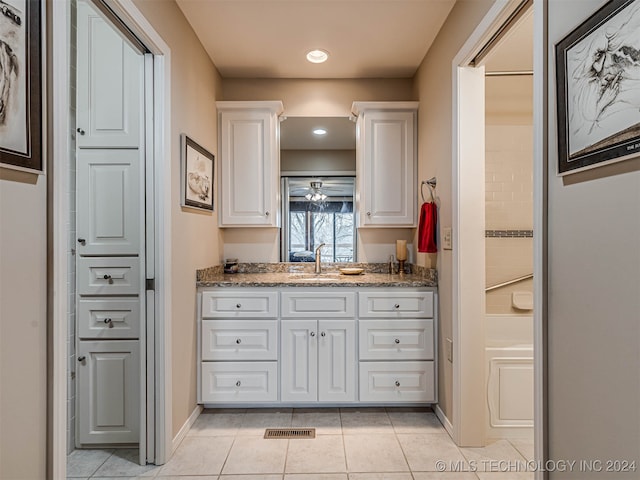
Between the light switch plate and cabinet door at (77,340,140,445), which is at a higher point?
the light switch plate

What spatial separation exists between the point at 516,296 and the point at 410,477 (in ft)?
4.42

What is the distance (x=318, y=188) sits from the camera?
3121 mm

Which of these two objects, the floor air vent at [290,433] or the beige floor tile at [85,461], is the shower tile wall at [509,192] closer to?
the floor air vent at [290,433]

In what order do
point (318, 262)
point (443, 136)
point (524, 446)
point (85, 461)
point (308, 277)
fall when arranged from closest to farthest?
point (85, 461), point (524, 446), point (443, 136), point (308, 277), point (318, 262)

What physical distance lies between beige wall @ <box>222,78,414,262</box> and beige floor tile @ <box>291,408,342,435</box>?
3.97 feet

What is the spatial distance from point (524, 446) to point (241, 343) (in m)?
1.81

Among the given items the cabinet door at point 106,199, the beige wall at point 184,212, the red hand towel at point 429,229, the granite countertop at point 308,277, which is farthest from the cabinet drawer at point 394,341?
the cabinet door at point 106,199

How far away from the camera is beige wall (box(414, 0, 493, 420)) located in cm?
217

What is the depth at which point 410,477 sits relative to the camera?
1.87 metres

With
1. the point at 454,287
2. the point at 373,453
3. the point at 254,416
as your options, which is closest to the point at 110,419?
the point at 254,416

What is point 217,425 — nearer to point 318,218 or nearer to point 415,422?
point 415,422

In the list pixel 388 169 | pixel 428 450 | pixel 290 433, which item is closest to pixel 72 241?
pixel 290 433

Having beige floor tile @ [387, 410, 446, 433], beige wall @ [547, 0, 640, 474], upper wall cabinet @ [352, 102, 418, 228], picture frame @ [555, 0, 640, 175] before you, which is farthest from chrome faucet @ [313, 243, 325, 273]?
picture frame @ [555, 0, 640, 175]

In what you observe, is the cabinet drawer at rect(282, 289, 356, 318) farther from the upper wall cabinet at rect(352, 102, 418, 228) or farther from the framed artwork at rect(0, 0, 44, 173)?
the framed artwork at rect(0, 0, 44, 173)
